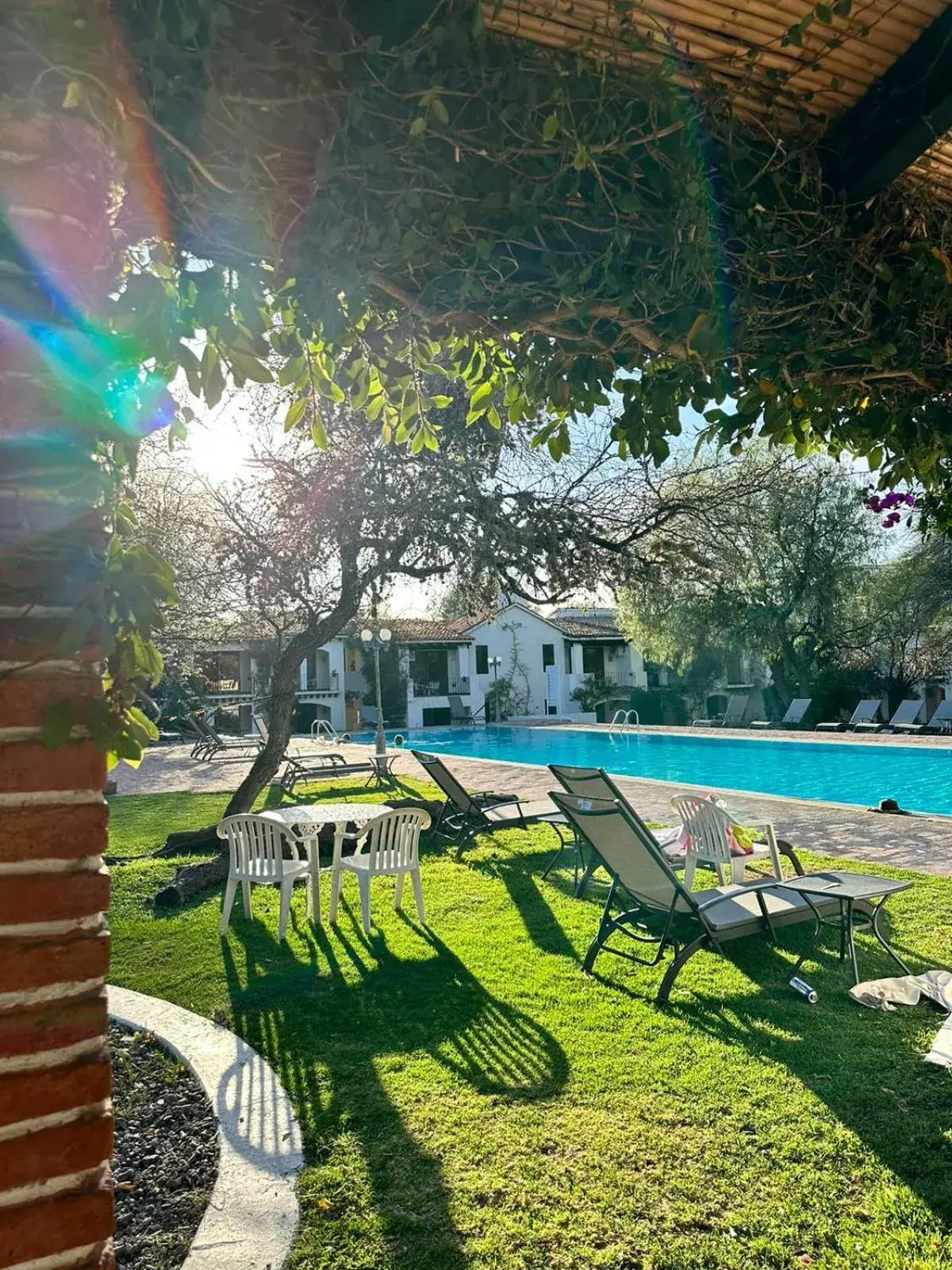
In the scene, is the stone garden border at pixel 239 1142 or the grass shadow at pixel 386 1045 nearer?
the stone garden border at pixel 239 1142

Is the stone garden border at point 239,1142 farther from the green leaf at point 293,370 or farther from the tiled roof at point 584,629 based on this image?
the tiled roof at point 584,629

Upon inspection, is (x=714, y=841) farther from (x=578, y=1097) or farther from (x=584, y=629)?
(x=584, y=629)

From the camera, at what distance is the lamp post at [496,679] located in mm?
35562

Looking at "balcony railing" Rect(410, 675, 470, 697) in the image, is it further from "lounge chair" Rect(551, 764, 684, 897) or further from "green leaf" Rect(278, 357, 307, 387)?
"green leaf" Rect(278, 357, 307, 387)

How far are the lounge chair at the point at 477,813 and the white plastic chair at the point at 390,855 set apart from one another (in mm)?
2240

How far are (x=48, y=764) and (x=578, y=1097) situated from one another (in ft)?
10.3

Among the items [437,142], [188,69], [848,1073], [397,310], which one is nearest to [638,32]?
[437,142]

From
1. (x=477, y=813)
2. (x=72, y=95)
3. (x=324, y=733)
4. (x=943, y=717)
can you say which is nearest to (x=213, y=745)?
(x=324, y=733)

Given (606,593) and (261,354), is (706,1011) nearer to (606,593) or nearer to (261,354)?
(261,354)

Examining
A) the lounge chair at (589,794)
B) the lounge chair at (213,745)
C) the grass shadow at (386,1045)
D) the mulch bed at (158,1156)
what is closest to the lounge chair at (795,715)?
the lounge chair at (213,745)

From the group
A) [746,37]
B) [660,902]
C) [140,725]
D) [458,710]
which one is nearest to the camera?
[140,725]

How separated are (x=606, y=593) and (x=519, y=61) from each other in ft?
30.2

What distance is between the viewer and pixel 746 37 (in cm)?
214

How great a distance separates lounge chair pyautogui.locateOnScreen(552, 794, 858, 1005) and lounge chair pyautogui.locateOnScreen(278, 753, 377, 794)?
33.4 ft
